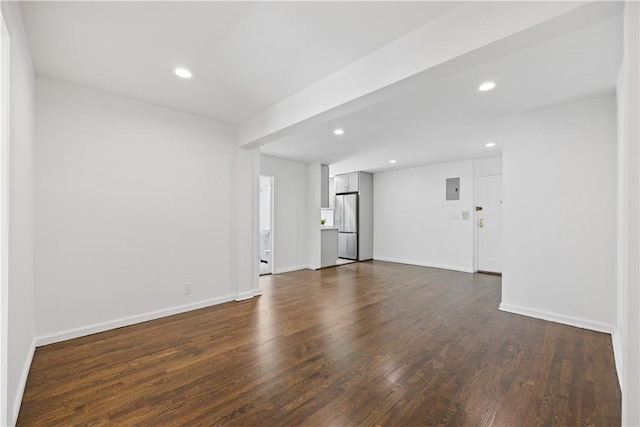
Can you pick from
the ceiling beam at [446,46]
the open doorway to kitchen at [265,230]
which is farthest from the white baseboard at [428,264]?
the ceiling beam at [446,46]

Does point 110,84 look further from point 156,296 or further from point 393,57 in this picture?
point 393,57

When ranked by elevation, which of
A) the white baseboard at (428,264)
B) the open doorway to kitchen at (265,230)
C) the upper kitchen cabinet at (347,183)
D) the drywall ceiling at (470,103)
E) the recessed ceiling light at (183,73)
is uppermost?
the recessed ceiling light at (183,73)

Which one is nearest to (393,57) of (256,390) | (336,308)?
(256,390)

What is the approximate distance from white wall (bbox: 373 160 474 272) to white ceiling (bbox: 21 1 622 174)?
2.82 metres

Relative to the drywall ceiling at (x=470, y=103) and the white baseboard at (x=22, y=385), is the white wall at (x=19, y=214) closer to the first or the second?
the white baseboard at (x=22, y=385)

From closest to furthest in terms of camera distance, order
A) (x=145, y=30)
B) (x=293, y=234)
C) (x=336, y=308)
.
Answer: (x=145, y=30) → (x=336, y=308) → (x=293, y=234)

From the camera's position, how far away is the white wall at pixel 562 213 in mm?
2889

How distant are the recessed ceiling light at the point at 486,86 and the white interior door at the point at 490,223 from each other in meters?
3.53

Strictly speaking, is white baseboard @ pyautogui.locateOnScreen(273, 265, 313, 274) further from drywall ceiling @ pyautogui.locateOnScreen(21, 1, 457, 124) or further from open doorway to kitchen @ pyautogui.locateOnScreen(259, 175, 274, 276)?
drywall ceiling @ pyautogui.locateOnScreen(21, 1, 457, 124)

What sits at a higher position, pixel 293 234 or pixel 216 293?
pixel 293 234

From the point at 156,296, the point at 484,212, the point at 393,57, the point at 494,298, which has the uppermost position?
the point at 393,57

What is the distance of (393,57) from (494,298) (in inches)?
147

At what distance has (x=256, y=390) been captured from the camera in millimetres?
1902

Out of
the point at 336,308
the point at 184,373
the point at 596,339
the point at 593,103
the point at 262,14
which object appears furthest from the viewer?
the point at 336,308
